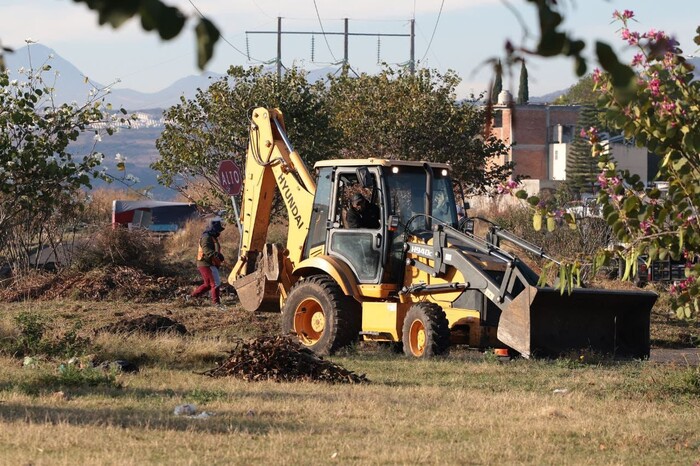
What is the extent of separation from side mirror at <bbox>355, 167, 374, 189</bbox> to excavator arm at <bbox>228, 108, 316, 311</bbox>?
5.91 ft

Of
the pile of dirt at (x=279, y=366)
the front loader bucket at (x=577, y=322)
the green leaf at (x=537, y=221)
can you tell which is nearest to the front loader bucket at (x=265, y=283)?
the front loader bucket at (x=577, y=322)

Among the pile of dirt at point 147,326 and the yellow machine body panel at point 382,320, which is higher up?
A: the yellow machine body panel at point 382,320

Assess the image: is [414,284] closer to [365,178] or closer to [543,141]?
[365,178]

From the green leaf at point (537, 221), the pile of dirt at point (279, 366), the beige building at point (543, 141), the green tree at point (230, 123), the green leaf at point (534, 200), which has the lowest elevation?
the pile of dirt at point (279, 366)

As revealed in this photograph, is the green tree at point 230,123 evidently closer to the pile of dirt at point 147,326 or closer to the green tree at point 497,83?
the pile of dirt at point 147,326

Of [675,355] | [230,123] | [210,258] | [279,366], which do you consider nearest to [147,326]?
[279,366]

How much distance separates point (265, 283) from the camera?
20531 millimetres

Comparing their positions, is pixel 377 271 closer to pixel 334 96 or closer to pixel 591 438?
pixel 591 438

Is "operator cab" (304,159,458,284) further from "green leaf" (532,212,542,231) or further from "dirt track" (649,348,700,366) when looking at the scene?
"green leaf" (532,212,542,231)

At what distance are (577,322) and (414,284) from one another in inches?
92.7

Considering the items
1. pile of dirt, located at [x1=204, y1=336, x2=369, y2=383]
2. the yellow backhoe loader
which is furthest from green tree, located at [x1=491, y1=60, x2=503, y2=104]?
the yellow backhoe loader

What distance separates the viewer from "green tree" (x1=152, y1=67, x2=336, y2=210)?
32.1 m

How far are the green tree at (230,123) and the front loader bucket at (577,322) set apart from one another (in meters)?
15.5

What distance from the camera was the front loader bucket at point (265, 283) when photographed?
20422 millimetres
